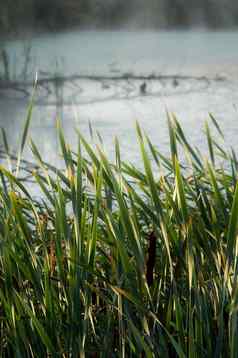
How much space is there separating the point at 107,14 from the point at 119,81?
0.41 ft

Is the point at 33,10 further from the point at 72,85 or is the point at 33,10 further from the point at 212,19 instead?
the point at 212,19

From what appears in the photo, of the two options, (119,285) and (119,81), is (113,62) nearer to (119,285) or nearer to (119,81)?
(119,81)

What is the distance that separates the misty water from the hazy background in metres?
0.02

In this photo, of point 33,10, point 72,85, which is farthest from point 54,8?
point 72,85

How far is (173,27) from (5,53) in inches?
12.5

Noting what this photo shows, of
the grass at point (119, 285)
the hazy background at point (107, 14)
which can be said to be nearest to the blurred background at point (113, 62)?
the hazy background at point (107, 14)

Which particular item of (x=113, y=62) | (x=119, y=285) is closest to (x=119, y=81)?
(x=113, y=62)

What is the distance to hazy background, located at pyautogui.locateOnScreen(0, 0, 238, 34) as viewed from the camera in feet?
4.57

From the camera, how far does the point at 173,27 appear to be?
1.42m

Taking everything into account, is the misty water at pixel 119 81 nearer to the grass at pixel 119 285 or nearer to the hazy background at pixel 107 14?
the hazy background at pixel 107 14

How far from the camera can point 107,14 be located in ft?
4.62

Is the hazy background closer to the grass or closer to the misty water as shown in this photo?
the misty water

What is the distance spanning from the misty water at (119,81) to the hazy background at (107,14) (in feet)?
0.08

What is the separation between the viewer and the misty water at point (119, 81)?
4.42ft
